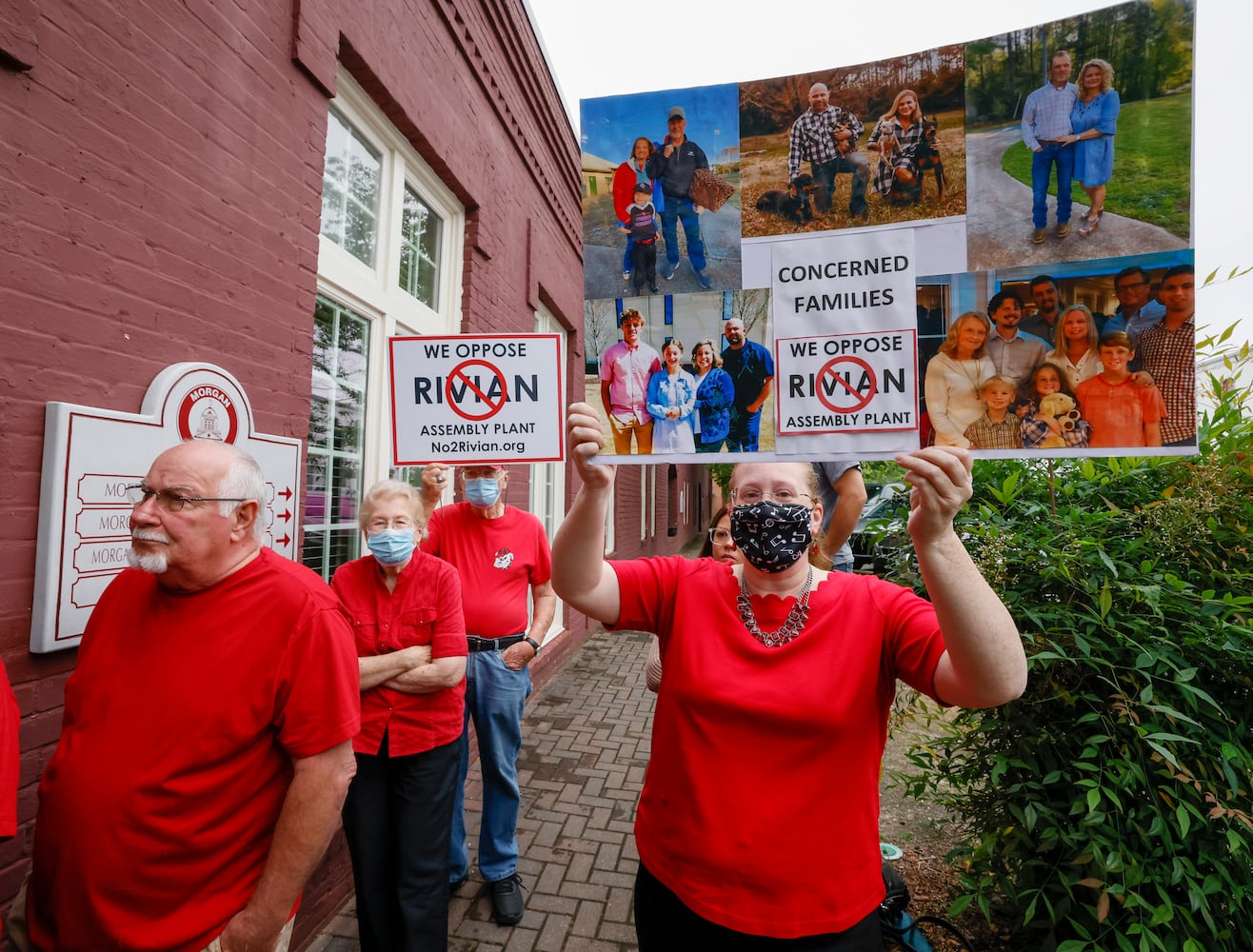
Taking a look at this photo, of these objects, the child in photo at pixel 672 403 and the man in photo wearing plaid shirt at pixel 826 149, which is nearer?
the man in photo wearing plaid shirt at pixel 826 149

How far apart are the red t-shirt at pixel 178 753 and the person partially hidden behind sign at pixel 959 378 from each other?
5.45 ft

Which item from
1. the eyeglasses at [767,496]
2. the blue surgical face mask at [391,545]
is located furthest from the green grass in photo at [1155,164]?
the blue surgical face mask at [391,545]

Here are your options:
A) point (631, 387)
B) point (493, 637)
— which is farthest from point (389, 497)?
point (631, 387)

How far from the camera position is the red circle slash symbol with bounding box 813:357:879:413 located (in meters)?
1.47

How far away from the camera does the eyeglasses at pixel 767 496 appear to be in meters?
1.60

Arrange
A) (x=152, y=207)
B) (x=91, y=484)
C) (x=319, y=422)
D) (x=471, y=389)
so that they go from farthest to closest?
(x=319, y=422)
(x=471, y=389)
(x=152, y=207)
(x=91, y=484)

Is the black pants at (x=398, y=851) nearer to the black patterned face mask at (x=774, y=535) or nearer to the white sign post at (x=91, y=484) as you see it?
the white sign post at (x=91, y=484)

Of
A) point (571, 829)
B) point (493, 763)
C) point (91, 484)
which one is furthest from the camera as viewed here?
point (571, 829)

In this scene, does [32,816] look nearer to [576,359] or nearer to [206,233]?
[206,233]

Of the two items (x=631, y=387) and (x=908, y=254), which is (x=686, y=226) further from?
(x=908, y=254)

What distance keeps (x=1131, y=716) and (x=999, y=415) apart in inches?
49.6

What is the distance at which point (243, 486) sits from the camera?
1.64 m

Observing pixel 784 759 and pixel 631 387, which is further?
pixel 631 387

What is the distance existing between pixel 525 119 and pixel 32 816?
588 centimetres
